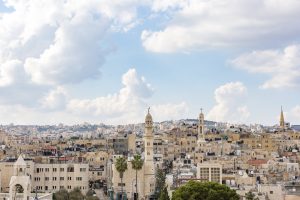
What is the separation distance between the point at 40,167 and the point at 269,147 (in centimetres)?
5836

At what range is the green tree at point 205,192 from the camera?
52375mm

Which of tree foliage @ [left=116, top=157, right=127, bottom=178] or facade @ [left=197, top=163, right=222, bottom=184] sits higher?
tree foliage @ [left=116, top=157, right=127, bottom=178]

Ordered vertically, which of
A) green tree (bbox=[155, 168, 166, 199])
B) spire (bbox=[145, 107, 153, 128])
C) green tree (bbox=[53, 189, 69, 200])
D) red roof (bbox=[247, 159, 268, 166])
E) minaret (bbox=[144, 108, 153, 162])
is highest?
spire (bbox=[145, 107, 153, 128])

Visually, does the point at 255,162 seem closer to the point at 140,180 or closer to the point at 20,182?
the point at 140,180

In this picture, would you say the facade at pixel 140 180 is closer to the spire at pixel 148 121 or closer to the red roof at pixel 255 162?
the spire at pixel 148 121

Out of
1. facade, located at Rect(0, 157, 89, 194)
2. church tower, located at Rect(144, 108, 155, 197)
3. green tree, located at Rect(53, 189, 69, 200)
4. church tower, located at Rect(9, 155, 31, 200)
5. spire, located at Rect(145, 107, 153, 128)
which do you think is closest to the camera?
church tower, located at Rect(9, 155, 31, 200)

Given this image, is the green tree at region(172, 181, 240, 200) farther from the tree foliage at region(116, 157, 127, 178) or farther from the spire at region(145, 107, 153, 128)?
the spire at region(145, 107, 153, 128)

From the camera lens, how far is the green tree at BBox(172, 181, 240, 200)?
172ft

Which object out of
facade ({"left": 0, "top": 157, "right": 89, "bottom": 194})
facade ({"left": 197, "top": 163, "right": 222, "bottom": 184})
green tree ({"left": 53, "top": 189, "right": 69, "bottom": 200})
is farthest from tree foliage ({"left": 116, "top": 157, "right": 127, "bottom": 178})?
facade ({"left": 197, "top": 163, "right": 222, "bottom": 184})

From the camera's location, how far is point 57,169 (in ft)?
265

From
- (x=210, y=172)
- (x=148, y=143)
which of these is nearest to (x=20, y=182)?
(x=210, y=172)

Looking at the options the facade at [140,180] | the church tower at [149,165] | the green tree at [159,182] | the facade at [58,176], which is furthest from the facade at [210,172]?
the facade at [58,176]

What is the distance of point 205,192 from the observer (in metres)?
53.1

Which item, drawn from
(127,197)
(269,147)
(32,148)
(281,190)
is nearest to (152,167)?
(127,197)
